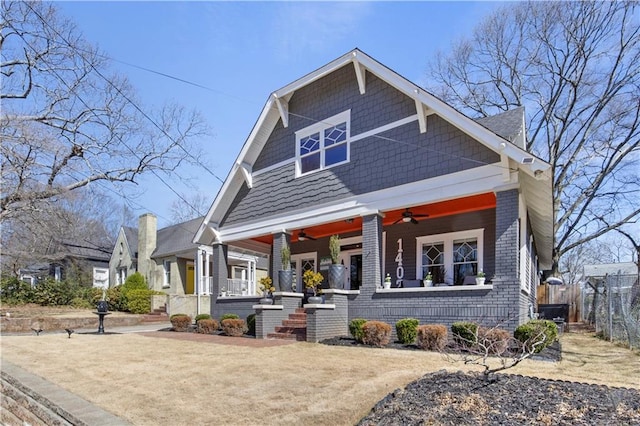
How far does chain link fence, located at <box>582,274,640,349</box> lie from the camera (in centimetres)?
984

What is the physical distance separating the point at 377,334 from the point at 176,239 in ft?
69.8

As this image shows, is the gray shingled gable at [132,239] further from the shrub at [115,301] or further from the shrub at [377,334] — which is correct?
the shrub at [377,334]

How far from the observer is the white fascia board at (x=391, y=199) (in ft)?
31.0

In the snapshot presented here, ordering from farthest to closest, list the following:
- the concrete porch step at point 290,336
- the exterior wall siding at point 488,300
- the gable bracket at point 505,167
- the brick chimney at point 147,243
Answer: the brick chimney at point 147,243, the concrete porch step at point 290,336, the gable bracket at point 505,167, the exterior wall siding at point 488,300

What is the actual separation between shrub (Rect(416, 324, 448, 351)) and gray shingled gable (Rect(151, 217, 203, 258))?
18.4 metres

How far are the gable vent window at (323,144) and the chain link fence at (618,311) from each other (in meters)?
8.05

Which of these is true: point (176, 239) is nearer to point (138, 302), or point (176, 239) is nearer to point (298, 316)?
point (138, 302)

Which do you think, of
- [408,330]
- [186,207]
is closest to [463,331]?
[408,330]

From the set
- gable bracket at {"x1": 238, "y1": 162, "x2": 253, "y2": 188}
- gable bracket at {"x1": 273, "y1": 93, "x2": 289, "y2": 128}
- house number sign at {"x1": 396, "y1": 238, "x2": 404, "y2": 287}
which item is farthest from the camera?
gable bracket at {"x1": 238, "y1": 162, "x2": 253, "y2": 188}

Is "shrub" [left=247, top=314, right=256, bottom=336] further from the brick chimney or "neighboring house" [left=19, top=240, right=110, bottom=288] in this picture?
"neighboring house" [left=19, top=240, right=110, bottom=288]

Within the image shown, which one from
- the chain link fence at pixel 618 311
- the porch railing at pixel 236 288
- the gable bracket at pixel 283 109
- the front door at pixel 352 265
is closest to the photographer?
the chain link fence at pixel 618 311

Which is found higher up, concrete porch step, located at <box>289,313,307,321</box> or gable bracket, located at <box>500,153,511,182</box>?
gable bracket, located at <box>500,153,511,182</box>

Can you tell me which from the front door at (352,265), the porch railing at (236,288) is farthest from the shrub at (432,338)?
the porch railing at (236,288)

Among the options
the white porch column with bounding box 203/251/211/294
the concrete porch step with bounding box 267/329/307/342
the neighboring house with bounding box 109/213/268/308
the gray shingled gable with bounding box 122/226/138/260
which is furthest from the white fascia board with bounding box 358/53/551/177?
the gray shingled gable with bounding box 122/226/138/260
